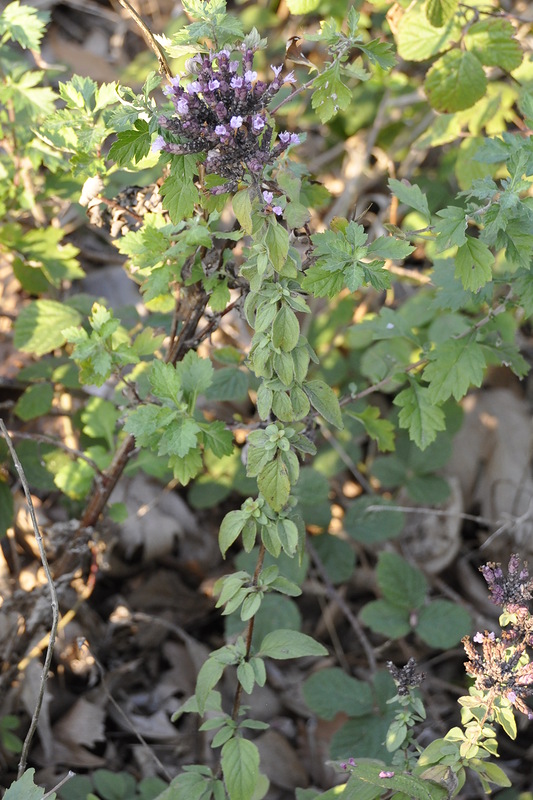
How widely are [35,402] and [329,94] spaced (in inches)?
54.7

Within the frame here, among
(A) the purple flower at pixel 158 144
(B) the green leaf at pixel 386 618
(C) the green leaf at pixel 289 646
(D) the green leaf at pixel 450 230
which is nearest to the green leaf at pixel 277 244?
(A) the purple flower at pixel 158 144

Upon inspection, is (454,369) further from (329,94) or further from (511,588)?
(329,94)

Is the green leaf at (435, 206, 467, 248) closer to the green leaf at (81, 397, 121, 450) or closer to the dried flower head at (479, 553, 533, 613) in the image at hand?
the dried flower head at (479, 553, 533, 613)

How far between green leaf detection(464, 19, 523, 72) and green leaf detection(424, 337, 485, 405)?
914 millimetres

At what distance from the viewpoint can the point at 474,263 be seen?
1.68m

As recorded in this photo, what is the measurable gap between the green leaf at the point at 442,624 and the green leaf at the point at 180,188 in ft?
5.33

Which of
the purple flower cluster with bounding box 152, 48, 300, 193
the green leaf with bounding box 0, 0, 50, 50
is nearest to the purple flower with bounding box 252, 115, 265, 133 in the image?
the purple flower cluster with bounding box 152, 48, 300, 193

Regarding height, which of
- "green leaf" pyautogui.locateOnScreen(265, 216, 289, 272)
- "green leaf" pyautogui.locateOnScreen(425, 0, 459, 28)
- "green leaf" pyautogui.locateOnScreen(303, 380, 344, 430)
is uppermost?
"green leaf" pyautogui.locateOnScreen(425, 0, 459, 28)

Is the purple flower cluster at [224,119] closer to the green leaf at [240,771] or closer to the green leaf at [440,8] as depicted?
the green leaf at [440,8]

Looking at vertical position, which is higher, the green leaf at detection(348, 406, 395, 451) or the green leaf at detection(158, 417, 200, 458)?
the green leaf at detection(158, 417, 200, 458)

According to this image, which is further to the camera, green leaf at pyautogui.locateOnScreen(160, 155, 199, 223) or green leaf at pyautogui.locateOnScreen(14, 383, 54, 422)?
green leaf at pyautogui.locateOnScreen(14, 383, 54, 422)

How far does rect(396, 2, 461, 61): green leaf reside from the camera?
7.66 feet

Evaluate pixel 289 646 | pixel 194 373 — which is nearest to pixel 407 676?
pixel 289 646

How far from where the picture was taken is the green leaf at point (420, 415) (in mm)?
1966
